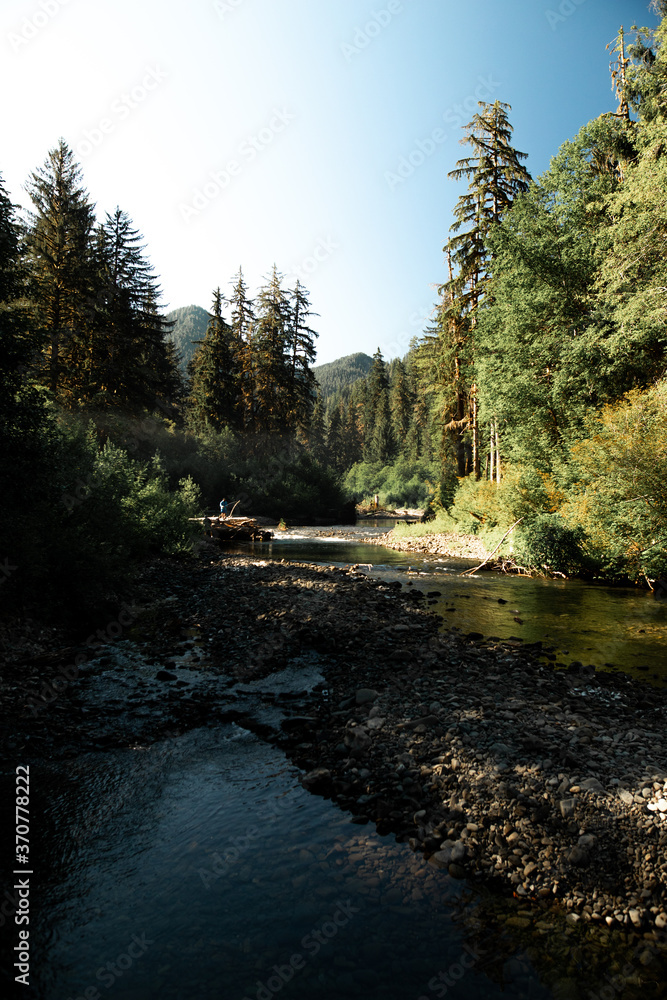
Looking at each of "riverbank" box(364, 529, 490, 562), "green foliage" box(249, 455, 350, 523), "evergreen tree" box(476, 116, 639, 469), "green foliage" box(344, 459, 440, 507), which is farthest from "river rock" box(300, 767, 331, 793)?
"green foliage" box(344, 459, 440, 507)

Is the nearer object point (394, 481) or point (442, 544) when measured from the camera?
point (442, 544)

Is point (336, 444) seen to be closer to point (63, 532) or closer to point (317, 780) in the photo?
point (63, 532)

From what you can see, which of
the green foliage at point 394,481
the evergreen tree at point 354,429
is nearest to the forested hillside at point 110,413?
the green foliage at point 394,481

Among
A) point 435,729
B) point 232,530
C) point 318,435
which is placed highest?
point 318,435

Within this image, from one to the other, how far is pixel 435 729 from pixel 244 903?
109 inches

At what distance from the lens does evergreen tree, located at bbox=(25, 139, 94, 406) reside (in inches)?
1010

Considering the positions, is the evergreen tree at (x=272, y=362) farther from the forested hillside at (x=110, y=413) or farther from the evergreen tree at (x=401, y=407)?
the evergreen tree at (x=401, y=407)

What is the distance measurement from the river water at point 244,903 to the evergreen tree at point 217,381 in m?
42.2

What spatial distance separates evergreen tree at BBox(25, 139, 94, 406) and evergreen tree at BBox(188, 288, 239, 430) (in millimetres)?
17917

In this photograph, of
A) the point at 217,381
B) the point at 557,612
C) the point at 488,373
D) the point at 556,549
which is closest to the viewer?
the point at 557,612

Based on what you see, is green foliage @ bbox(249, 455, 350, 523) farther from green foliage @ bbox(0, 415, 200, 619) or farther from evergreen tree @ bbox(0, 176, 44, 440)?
evergreen tree @ bbox(0, 176, 44, 440)

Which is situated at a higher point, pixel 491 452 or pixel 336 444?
pixel 336 444

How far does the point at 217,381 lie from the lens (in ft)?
152

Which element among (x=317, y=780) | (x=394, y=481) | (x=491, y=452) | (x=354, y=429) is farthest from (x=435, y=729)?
(x=354, y=429)
